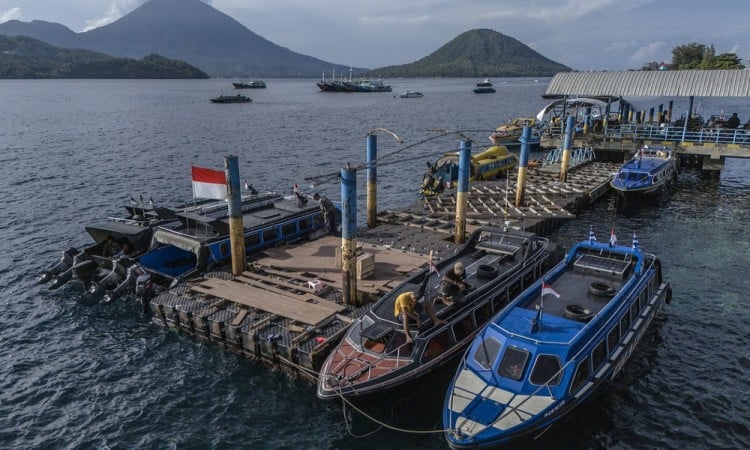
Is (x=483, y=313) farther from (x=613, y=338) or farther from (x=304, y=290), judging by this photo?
(x=304, y=290)

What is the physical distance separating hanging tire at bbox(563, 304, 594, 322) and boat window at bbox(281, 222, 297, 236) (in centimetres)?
1779

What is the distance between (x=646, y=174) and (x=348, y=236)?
34.0 m

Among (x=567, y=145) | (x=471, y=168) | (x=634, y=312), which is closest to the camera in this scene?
(x=634, y=312)

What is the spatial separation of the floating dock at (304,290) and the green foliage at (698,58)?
130m

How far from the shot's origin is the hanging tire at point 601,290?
2006cm

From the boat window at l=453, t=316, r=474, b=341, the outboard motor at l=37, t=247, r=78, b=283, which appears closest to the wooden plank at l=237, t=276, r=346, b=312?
the boat window at l=453, t=316, r=474, b=341

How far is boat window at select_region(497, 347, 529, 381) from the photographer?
1628 cm

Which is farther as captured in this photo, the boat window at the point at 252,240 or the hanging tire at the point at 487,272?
the boat window at the point at 252,240

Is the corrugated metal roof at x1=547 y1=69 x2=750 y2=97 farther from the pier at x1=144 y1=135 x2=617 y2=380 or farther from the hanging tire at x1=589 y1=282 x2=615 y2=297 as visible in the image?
Answer: the hanging tire at x1=589 y1=282 x2=615 y2=297

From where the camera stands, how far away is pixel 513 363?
16516 mm

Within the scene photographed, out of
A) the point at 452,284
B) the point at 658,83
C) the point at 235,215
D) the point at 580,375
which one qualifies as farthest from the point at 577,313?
the point at 658,83

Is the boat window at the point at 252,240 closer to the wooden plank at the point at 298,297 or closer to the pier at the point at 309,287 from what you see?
the pier at the point at 309,287

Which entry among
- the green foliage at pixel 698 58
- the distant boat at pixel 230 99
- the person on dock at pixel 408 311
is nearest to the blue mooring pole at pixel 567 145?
the person on dock at pixel 408 311

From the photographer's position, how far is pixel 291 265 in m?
27.4
